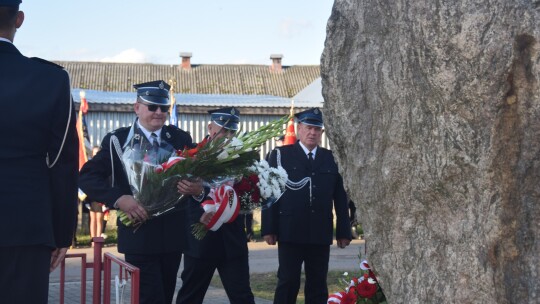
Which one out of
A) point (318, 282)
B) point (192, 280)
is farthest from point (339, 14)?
point (318, 282)

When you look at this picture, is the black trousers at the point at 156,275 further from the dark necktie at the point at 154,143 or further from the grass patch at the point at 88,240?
the grass patch at the point at 88,240

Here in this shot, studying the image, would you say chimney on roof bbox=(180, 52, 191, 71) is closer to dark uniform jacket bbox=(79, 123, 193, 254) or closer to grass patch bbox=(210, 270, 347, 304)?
grass patch bbox=(210, 270, 347, 304)

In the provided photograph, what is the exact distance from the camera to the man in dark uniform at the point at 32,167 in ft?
13.4

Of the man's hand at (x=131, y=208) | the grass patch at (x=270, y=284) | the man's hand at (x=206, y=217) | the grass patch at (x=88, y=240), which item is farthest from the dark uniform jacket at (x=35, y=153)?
the grass patch at (x=88, y=240)

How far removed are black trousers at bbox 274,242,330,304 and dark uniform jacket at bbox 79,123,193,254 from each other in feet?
5.15

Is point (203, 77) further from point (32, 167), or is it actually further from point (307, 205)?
point (32, 167)

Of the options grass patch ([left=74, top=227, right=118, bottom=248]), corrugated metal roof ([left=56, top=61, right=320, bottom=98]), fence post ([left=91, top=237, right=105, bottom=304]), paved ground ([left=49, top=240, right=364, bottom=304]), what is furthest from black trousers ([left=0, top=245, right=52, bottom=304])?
corrugated metal roof ([left=56, top=61, right=320, bottom=98])

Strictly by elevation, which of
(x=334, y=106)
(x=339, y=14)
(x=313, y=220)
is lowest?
(x=313, y=220)

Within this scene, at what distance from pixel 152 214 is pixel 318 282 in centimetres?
227

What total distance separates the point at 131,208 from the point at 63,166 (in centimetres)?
237

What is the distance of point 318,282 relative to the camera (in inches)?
338

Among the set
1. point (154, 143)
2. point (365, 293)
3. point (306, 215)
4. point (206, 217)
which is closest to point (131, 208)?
point (154, 143)

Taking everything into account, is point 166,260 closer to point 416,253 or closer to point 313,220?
point 313,220

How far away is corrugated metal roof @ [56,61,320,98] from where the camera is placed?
1336 inches
